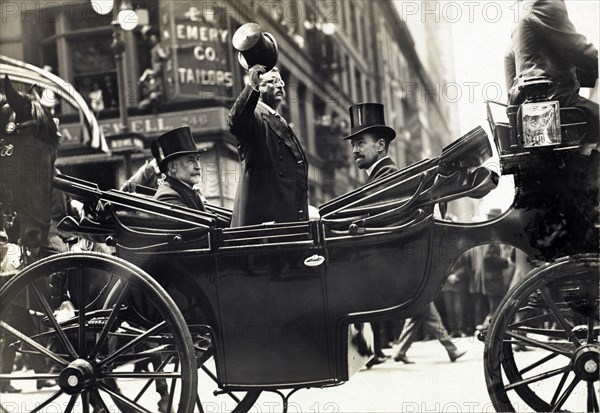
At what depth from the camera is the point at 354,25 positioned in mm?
3631

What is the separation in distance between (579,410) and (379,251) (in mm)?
1012

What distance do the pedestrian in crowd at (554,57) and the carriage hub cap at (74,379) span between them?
82.7 inches

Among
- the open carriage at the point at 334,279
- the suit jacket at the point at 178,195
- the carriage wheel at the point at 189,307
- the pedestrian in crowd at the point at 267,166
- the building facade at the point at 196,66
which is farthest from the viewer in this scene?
the building facade at the point at 196,66

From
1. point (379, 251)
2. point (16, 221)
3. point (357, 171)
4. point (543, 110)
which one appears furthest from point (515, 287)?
point (16, 221)

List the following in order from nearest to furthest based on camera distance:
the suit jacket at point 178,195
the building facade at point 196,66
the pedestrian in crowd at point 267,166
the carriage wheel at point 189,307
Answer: the carriage wheel at point 189,307, the pedestrian in crowd at point 267,166, the suit jacket at point 178,195, the building facade at point 196,66

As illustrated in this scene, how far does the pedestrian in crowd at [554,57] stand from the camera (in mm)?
3098

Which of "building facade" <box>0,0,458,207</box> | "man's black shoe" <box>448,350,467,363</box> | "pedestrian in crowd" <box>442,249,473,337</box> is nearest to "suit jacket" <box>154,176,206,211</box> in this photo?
"building facade" <box>0,0,458,207</box>

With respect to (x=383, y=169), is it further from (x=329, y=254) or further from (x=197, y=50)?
(x=197, y=50)

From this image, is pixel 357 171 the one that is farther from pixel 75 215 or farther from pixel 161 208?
pixel 75 215

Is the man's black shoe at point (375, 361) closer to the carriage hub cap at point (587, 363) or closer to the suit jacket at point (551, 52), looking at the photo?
the carriage hub cap at point (587, 363)

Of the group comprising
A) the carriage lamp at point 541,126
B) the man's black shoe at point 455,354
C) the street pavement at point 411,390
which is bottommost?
the street pavement at point 411,390

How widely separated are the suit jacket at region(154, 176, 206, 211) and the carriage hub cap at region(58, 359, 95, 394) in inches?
32.4

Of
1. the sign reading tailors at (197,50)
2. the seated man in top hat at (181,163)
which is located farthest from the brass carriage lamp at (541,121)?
the seated man in top hat at (181,163)

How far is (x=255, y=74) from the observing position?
329 cm
